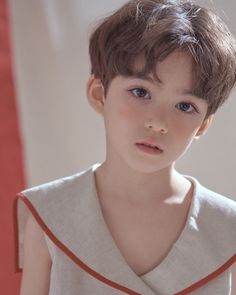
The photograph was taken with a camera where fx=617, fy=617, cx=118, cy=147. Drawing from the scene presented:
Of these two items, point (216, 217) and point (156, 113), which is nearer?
point (156, 113)

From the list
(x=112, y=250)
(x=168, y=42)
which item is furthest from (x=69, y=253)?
(x=168, y=42)

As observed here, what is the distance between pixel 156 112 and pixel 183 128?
58 mm

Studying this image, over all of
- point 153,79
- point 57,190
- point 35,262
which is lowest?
point 35,262

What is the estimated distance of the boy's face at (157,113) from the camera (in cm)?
102

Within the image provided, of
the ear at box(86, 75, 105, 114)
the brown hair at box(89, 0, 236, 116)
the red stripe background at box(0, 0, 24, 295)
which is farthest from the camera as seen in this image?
the red stripe background at box(0, 0, 24, 295)

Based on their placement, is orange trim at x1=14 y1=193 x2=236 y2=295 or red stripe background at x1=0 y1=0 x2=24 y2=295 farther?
red stripe background at x1=0 y1=0 x2=24 y2=295

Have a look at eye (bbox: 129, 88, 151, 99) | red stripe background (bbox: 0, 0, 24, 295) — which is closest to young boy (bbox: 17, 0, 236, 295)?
eye (bbox: 129, 88, 151, 99)

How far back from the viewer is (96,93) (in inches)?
A: 44.9

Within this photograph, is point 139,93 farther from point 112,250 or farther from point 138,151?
point 112,250

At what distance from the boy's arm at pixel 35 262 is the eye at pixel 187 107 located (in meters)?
0.36

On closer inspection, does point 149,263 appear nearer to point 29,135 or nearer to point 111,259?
point 111,259

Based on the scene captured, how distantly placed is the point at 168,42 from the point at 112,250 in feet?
1.26

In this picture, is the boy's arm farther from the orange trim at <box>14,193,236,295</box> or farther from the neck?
the neck

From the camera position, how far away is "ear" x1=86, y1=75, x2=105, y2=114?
44.6 inches
